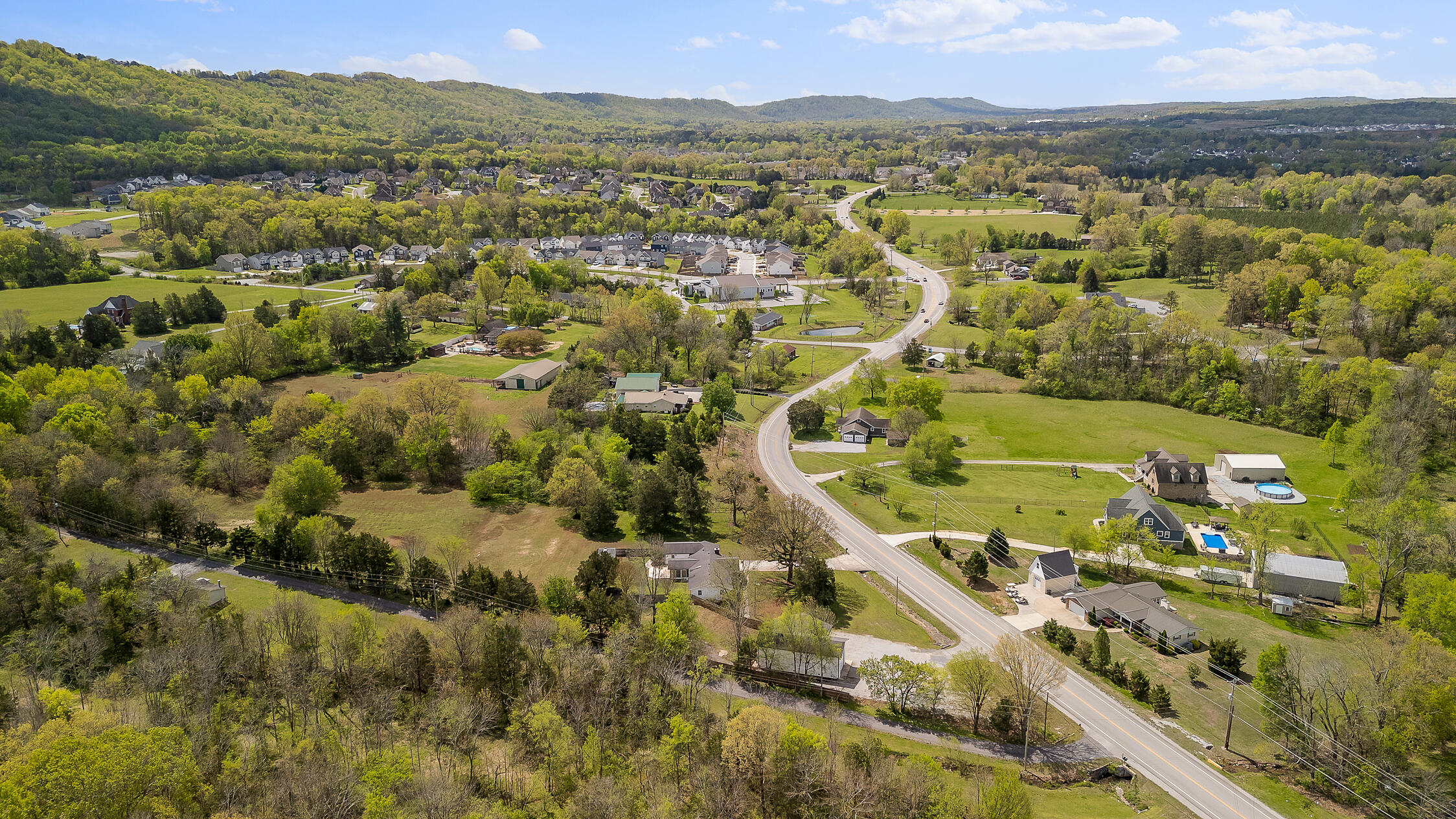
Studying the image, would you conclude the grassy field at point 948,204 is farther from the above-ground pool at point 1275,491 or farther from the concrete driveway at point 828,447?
the above-ground pool at point 1275,491

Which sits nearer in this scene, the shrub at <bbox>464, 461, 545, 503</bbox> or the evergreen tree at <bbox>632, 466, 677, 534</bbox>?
the evergreen tree at <bbox>632, 466, 677, 534</bbox>

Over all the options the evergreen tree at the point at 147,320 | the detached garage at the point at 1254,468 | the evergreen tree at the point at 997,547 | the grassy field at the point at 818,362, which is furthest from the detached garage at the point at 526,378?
the detached garage at the point at 1254,468

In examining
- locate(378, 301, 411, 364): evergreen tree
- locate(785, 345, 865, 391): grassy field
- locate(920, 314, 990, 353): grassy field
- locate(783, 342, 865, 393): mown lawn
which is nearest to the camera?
locate(783, 342, 865, 393): mown lawn

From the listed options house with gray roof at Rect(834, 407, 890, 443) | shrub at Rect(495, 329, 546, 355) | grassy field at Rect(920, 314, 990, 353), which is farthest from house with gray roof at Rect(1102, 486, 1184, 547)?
shrub at Rect(495, 329, 546, 355)

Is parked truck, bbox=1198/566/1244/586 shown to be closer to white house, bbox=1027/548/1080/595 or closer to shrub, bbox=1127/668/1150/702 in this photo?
white house, bbox=1027/548/1080/595

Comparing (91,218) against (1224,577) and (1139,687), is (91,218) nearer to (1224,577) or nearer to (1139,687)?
(1139,687)

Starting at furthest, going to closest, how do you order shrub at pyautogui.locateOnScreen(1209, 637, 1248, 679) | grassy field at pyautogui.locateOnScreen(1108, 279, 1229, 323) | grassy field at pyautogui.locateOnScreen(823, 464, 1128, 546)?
grassy field at pyautogui.locateOnScreen(1108, 279, 1229, 323)
grassy field at pyautogui.locateOnScreen(823, 464, 1128, 546)
shrub at pyautogui.locateOnScreen(1209, 637, 1248, 679)

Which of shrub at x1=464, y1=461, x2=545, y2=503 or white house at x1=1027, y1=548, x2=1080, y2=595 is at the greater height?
shrub at x1=464, y1=461, x2=545, y2=503

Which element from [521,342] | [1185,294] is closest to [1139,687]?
[521,342]
